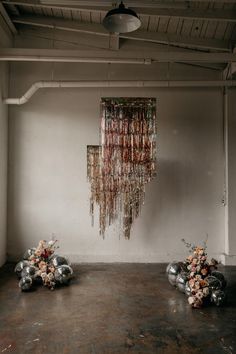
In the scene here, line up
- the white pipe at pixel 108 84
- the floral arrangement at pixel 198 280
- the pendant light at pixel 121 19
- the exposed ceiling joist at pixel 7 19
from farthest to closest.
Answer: the white pipe at pixel 108 84 < the exposed ceiling joist at pixel 7 19 < the floral arrangement at pixel 198 280 < the pendant light at pixel 121 19

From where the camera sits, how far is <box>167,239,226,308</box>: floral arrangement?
403 cm

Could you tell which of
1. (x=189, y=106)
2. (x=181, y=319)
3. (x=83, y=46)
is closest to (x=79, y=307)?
(x=181, y=319)

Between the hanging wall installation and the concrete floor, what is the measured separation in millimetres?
1411

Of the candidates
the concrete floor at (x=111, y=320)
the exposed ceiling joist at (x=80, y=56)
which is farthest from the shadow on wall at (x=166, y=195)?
the exposed ceiling joist at (x=80, y=56)

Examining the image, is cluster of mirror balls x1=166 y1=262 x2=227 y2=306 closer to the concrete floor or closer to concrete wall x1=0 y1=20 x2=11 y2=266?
the concrete floor

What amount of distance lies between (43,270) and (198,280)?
2.07 meters

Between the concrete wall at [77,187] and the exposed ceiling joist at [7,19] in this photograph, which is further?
the concrete wall at [77,187]

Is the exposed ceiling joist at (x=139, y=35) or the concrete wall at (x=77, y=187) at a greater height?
Result: the exposed ceiling joist at (x=139, y=35)

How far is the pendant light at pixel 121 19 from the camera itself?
3264 millimetres

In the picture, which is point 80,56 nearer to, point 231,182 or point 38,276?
point 38,276

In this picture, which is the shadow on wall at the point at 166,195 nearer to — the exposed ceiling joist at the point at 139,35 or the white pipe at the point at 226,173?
the white pipe at the point at 226,173

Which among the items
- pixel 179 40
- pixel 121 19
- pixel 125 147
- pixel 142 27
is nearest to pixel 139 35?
pixel 142 27

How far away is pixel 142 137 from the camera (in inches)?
211

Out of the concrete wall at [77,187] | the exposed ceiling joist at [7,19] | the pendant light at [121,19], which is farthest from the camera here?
the concrete wall at [77,187]
